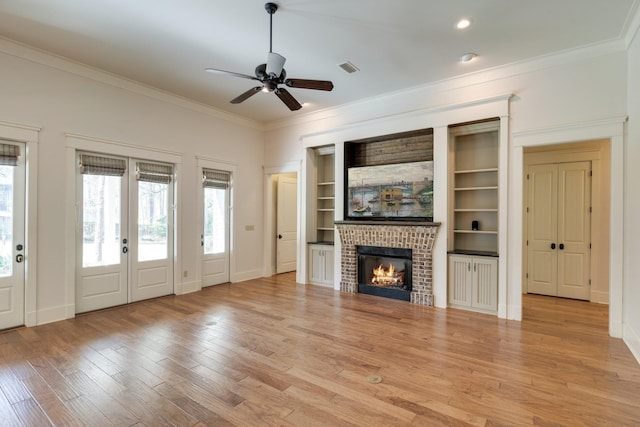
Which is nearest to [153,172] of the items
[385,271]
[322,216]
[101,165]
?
[101,165]

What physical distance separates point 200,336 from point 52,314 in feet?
7.33

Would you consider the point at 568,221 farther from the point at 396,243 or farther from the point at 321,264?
the point at 321,264

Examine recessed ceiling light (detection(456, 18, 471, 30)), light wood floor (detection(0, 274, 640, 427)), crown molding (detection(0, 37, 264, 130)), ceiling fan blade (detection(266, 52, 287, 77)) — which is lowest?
light wood floor (detection(0, 274, 640, 427))

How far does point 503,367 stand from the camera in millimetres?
2971

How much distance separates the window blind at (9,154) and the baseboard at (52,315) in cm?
194

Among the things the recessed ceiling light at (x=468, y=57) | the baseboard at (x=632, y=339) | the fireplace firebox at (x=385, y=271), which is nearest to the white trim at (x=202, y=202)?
the fireplace firebox at (x=385, y=271)

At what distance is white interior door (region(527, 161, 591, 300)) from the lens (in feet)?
17.5

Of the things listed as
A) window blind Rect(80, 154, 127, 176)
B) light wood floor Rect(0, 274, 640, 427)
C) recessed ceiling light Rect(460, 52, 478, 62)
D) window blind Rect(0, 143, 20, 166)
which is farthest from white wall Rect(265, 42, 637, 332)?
window blind Rect(0, 143, 20, 166)

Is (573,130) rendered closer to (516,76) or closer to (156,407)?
(516,76)

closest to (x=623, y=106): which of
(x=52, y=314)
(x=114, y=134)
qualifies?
(x=114, y=134)

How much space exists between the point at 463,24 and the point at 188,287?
583cm

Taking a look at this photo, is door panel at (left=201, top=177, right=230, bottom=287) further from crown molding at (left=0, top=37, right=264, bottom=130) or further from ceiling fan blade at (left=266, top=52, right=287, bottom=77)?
ceiling fan blade at (left=266, top=52, right=287, bottom=77)

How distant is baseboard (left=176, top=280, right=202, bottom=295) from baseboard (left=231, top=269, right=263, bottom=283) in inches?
32.4

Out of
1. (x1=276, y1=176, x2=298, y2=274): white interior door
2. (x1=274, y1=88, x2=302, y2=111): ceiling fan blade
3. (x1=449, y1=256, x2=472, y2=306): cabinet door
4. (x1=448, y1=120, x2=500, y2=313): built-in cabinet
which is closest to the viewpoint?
(x1=274, y1=88, x2=302, y2=111): ceiling fan blade
